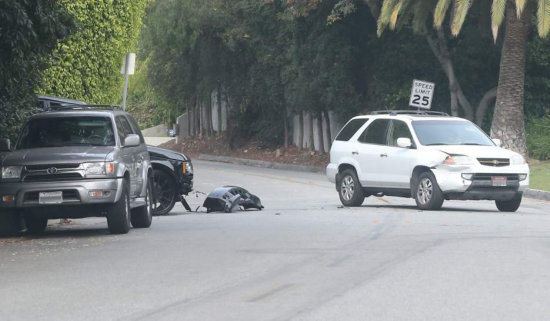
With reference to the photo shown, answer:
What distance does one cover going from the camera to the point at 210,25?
55.7 metres

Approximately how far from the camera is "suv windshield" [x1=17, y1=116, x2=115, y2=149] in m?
17.8

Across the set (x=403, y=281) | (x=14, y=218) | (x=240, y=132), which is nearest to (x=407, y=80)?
(x=240, y=132)

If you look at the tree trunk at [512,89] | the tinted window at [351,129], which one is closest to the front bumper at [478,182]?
the tinted window at [351,129]

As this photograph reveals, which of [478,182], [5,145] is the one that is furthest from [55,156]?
[478,182]

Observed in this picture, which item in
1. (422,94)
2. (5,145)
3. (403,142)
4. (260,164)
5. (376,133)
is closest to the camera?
(5,145)

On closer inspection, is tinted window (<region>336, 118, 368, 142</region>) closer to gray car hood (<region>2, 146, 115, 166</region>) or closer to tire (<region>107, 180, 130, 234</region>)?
tire (<region>107, 180, 130, 234</region>)

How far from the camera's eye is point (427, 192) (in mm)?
21875

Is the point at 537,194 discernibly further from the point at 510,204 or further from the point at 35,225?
the point at 35,225

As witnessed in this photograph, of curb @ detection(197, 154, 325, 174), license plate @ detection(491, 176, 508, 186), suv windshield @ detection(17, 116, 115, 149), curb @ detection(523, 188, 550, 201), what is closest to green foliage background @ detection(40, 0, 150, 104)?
suv windshield @ detection(17, 116, 115, 149)

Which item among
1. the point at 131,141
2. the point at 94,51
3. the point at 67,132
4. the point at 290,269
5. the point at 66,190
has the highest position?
the point at 94,51

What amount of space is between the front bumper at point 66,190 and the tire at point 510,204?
28.0 ft

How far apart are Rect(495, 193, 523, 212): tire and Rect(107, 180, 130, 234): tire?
8.02 metres

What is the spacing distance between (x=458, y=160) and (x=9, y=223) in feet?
27.4

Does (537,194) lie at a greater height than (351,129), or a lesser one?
lesser
